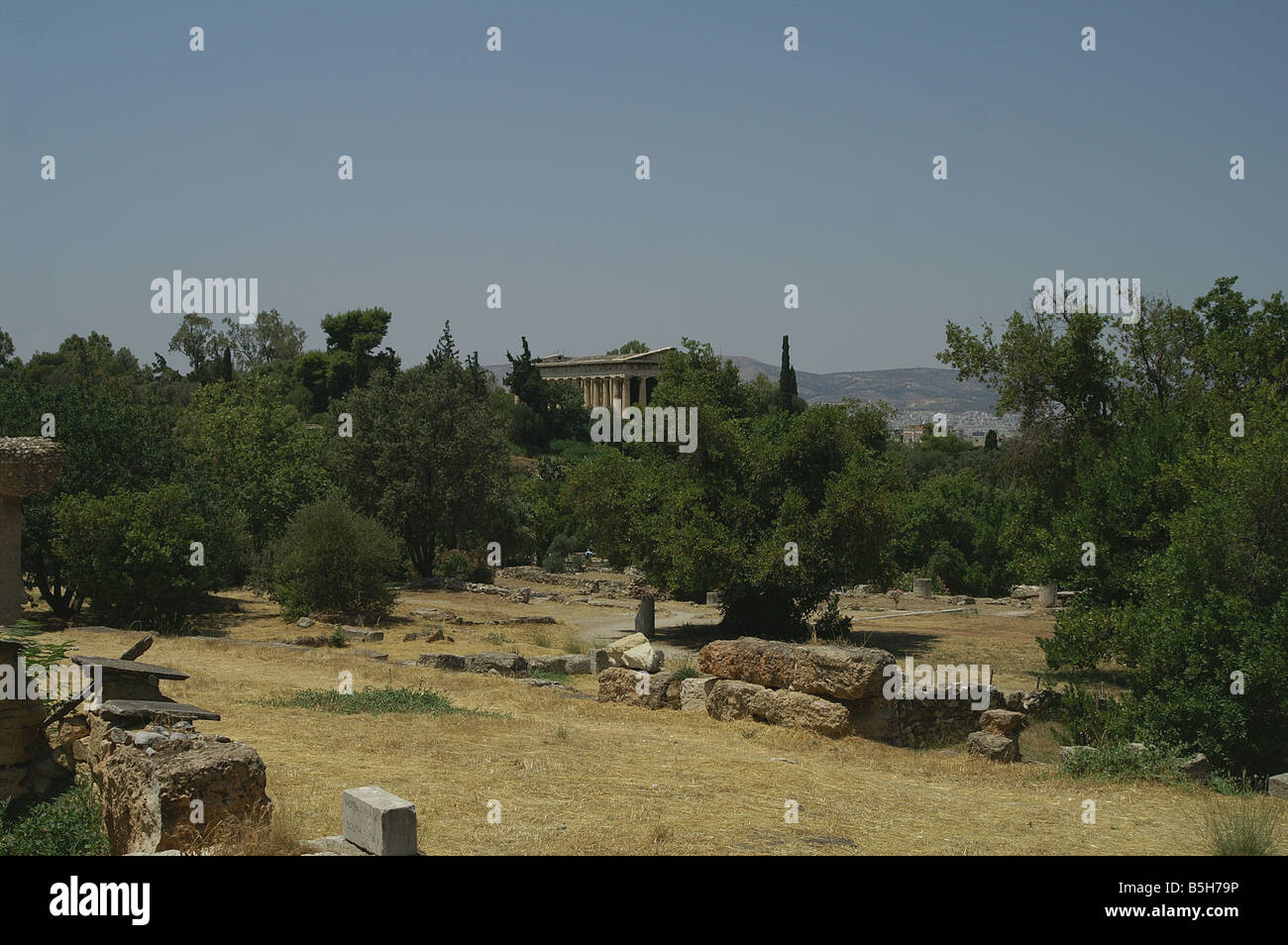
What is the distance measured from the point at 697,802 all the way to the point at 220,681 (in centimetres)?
900

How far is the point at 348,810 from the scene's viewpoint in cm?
698

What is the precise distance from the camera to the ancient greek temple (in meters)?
87.7

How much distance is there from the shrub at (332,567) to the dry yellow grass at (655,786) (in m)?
9.73

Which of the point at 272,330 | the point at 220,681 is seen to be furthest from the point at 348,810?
the point at 272,330

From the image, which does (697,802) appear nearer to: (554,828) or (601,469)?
(554,828)

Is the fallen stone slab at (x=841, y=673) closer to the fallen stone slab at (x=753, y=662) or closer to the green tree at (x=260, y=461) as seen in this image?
the fallen stone slab at (x=753, y=662)

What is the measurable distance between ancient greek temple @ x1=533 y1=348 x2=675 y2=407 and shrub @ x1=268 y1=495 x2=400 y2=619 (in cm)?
5862

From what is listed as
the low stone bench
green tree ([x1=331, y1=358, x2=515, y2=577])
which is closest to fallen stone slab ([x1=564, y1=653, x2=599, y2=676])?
the low stone bench

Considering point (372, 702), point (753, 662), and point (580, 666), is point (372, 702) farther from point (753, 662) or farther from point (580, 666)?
point (580, 666)

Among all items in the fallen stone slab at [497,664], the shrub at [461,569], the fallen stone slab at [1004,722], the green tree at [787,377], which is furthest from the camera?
the green tree at [787,377]

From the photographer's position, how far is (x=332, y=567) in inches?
1008

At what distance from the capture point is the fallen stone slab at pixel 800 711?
43.4 feet

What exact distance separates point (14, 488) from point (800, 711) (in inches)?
435

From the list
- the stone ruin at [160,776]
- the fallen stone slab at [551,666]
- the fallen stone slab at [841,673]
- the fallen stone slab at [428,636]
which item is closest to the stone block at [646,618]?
the fallen stone slab at [428,636]
